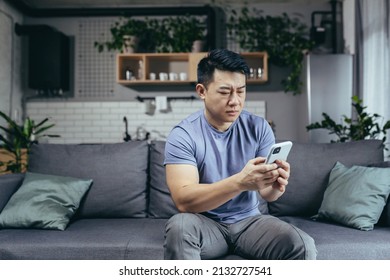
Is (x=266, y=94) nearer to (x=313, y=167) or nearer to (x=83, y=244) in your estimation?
(x=313, y=167)

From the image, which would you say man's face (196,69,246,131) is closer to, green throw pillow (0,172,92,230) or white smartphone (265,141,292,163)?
white smartphone (265,141,292,163)

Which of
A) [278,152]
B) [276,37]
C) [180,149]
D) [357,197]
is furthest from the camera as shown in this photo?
[276,37]

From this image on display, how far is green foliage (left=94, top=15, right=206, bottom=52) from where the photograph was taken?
521cm

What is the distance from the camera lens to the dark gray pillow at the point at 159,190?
233 centimetres

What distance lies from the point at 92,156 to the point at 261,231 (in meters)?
1.22

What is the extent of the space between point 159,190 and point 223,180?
38.4 inches

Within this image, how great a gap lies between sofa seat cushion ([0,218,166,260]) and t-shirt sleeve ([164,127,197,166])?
1.45ft

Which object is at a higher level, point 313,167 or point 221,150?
point 221,150

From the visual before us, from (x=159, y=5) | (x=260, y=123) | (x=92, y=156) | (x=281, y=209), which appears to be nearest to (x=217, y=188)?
(x=260, y=123)

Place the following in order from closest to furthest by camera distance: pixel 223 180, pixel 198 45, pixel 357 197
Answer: pixel 223 180
pixel 357 197
pixel 198 45

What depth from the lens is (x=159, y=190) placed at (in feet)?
7.76

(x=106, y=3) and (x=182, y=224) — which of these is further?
(x=106, y=3)

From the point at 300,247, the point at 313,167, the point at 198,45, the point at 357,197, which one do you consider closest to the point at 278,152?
the point at 300,247

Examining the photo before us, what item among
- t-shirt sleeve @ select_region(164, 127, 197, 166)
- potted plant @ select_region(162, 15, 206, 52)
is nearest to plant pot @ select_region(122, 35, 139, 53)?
potted plant @ select_region(162, 15, 206, 52)
